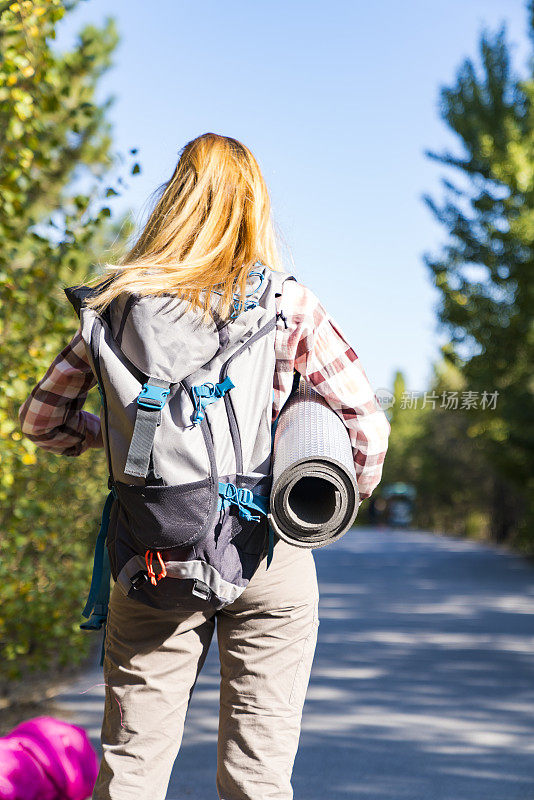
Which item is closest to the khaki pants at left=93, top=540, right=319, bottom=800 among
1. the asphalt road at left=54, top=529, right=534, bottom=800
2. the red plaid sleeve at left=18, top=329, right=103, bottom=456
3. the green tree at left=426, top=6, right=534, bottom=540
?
the red plaid sleeve at left=18, top=329, right=103, bottom=456

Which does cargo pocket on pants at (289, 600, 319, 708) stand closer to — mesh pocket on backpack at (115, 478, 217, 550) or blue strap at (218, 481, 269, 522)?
blue strap at (218, 481, 269, 522)

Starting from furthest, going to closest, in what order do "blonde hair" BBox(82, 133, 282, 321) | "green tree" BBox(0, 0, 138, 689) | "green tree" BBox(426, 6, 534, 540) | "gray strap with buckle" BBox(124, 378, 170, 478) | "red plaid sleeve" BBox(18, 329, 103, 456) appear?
"green tree" BBox(426, 6, 534, 540), "green tree" BBox(0, 0, 138, 689), "red plaid sleeve" BBox(18, 329, 103, 456), "blonde hair" BBox(82, 133, 282, 321), "gray strap with buckle" BBox(124, 378, 170, 478)

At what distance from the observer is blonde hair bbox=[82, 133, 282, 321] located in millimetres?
2061

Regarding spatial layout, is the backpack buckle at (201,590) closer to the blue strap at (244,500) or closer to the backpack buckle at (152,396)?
the blue strap at (244,500)

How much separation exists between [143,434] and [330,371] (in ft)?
1.54

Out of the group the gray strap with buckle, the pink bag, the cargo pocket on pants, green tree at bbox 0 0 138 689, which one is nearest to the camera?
the gray strap with buckle

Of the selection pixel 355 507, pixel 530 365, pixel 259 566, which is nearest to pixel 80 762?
pixel 259 566

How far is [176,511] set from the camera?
1.99 meters

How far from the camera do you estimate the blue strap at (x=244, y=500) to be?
6.65 feet

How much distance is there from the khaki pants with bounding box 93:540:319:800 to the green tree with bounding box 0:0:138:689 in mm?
1732

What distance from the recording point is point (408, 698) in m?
5.71

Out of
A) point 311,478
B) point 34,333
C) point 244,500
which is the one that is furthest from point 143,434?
point 34,333

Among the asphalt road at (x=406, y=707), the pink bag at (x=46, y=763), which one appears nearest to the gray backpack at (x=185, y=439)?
the pink bag at (x=46, y=763)

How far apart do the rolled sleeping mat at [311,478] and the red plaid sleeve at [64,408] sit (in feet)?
1.77
